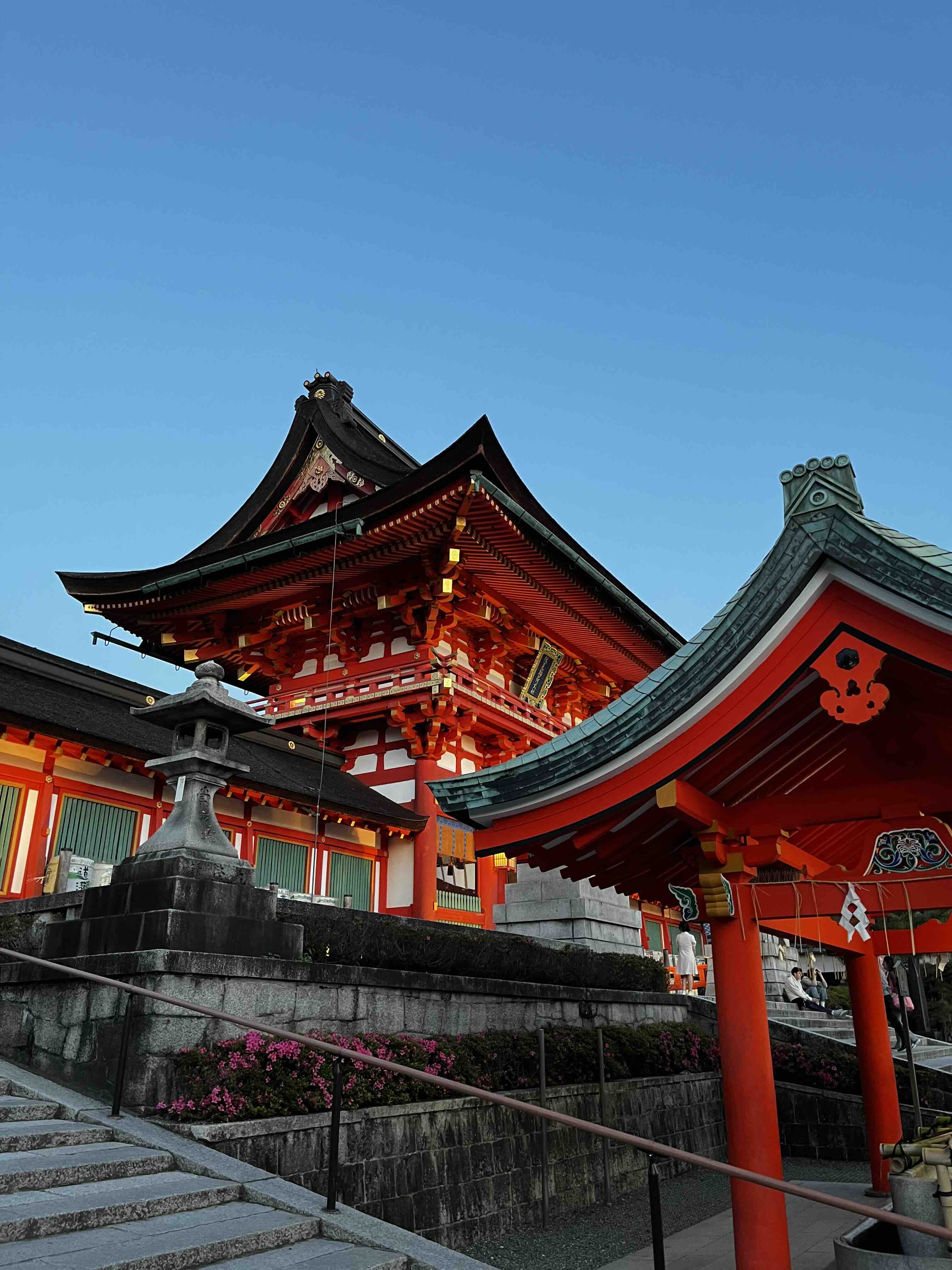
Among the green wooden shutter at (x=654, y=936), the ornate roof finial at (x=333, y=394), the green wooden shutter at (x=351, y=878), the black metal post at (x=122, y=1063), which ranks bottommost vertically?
the black metal post at (x=122, y=1063)

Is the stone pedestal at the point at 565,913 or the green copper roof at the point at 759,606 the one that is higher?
the green copper roof at the point at 759,606

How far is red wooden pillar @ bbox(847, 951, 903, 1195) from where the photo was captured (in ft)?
31.5

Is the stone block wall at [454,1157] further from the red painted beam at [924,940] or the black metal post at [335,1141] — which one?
the red painted beam at [924,940]

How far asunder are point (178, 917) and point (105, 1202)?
2542 mm

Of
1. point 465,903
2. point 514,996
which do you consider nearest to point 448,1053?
point 514,996

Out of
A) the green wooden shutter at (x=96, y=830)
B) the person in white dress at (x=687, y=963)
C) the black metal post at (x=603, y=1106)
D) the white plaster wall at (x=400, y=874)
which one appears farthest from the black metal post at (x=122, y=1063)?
the person in white dress at (x=687, y=963)

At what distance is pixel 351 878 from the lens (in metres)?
18.8

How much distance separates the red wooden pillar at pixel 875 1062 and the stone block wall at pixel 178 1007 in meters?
4.12

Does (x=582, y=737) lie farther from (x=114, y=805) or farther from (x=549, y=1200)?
(x=114, y=805)

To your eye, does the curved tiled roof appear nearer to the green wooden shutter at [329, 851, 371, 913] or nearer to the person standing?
the green wooden shutter at [329, 851, 371, 913]

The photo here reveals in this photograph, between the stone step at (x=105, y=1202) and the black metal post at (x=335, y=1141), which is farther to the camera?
the black metal post at (x=335, y=1141)

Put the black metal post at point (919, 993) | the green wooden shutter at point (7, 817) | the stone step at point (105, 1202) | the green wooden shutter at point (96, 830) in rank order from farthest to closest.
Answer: the green wooden shutter at point (96, 830), the green wooden shutter at point (7, 817), the black metal post at point (919, 993), the stone step at point (105, 1202)

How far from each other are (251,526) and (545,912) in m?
13.9

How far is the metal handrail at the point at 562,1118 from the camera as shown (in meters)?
3.95
